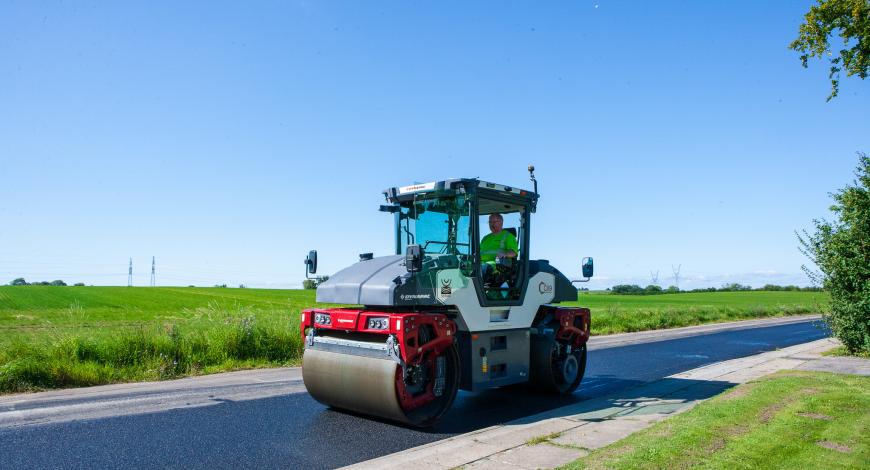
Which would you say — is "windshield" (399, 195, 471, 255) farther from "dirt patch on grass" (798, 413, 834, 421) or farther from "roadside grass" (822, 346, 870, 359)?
"roadside grass" (822, 346, 870, 359)

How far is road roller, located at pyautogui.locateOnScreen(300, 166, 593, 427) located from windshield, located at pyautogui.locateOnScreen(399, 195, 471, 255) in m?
0.01

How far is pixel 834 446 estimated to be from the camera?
5.35 metres

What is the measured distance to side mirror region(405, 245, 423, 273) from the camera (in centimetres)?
650

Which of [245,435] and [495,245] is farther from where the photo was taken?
[495,245]

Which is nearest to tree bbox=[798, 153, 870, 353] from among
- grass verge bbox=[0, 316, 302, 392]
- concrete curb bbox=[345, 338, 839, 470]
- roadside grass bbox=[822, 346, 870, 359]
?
roadside grass bbox=[822, 346, 870, 359]

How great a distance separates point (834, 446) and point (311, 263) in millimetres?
5904

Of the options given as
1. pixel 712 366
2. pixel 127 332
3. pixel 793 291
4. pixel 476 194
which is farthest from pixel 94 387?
pixel 793 291

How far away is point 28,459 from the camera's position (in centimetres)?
530

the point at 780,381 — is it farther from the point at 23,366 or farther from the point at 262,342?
the point at 23,366

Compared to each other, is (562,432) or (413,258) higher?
(413,258)

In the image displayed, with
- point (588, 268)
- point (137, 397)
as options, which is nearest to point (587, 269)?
point (588, 268)

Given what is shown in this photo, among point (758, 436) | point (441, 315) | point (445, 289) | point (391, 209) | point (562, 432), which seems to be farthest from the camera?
point (391, 209)

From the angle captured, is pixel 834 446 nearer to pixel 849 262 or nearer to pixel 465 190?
pixel 465 190

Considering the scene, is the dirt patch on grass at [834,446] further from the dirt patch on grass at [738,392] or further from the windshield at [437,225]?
the windshield at [437,225]
